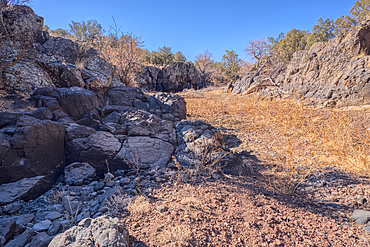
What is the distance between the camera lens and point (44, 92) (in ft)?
13.4

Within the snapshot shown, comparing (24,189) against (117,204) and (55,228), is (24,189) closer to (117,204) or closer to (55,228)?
(55,228)

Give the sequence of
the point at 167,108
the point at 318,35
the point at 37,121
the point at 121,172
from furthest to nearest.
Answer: the point at 318,35, the point at 167,108, the point at 121,172, the point at 37,121

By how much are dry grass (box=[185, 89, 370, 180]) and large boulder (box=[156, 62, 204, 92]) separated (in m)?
10.9

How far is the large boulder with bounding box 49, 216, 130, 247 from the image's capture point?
142cm

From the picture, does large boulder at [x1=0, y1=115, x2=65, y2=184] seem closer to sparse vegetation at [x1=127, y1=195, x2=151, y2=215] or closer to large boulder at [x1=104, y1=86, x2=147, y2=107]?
sparse vegetation at [x1=127, y1=195, x2=151, y2=215]

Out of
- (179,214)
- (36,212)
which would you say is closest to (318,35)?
(179,214)

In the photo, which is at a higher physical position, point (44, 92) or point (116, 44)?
point (116, 44)

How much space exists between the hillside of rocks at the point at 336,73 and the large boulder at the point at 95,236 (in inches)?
341

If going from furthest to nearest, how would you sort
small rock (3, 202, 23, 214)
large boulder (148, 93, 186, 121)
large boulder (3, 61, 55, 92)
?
large boulder (148, 93, 186, 121) < large boulder (3, 61, 55, 92) < small rock (3, 202, 23, 214)

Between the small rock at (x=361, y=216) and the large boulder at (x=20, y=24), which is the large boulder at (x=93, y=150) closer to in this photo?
the small rock at (x=361, y=216)

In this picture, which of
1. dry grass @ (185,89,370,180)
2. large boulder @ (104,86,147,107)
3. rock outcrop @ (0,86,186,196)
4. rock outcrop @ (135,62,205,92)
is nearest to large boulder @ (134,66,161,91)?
rock outcrop @ (135,62,205,92)

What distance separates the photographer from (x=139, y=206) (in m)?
2.11

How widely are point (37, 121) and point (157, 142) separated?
7.10 ft

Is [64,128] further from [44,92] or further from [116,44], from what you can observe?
[116,44]
